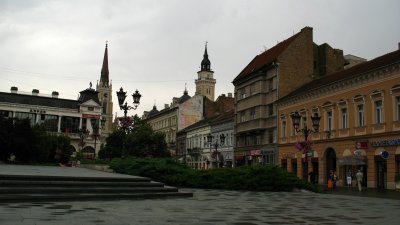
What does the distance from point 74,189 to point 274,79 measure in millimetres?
41460

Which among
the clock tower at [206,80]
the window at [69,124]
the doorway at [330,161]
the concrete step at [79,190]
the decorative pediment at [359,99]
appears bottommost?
the concrete step at [79,190]

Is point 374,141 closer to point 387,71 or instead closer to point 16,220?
point 387,71

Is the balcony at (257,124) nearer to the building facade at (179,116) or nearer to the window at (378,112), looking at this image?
the window at (378,112)

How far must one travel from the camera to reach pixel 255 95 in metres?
59.0

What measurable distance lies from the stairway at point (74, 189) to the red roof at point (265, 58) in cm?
3907

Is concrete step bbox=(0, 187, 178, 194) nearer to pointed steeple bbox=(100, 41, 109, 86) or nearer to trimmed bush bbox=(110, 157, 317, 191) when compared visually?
trimmed bush bbox=(110, 157, 317, 191)

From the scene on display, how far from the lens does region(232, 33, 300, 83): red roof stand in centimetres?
5716

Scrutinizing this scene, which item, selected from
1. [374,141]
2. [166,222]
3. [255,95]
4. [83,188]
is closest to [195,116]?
[255,95]

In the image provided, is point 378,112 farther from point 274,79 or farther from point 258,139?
point 258,139

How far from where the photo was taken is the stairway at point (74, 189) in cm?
1548

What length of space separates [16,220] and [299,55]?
50.0 meters

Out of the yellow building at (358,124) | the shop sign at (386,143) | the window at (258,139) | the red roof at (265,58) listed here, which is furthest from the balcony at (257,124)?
the shop sign at (386,143)

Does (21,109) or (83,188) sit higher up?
(21,109)

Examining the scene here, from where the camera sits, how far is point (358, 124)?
39594 millimetres
